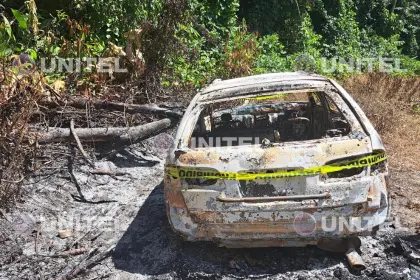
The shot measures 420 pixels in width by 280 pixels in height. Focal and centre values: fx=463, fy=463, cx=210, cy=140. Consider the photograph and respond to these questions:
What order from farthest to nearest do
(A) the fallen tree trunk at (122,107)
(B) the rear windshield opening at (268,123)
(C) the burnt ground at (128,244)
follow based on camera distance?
(A) the fallen tree trunk at (122,107) → (B) the rear windshield opening at (268,123) → (C) the burnt ground at (128,244)

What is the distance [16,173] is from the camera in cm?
505

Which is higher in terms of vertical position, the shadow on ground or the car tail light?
the car tail light

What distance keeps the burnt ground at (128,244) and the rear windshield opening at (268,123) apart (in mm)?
1023

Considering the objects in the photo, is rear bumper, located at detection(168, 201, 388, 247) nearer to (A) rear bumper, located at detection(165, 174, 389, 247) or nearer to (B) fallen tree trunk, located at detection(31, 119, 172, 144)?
(A) rear bumper, located at detection(165, 174, 389, 247)

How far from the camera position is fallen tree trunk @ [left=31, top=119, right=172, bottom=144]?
5680 mm

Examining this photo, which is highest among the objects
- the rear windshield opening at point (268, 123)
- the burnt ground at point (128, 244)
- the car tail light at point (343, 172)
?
the car tail light at point (343, 172)

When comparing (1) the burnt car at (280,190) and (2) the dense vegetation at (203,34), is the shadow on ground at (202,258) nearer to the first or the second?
(1) the burnt car at (280,190)

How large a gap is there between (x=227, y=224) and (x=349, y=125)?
1.29 meters

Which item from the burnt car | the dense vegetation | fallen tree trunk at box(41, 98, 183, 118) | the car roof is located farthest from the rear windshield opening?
the dense vegetation

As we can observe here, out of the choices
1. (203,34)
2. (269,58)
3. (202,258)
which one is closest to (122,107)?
(202,258)

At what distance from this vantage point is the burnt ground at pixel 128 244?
12.5 ft

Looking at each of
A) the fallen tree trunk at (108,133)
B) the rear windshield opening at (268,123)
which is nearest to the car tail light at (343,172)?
the rear windshield opening at (268,123)

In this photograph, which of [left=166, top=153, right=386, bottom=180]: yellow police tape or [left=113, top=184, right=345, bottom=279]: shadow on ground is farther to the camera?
[left=113, top=184, right=345, bottom=279]: shadow on ground

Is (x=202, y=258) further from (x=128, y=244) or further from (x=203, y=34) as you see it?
(x=203, y=34)
